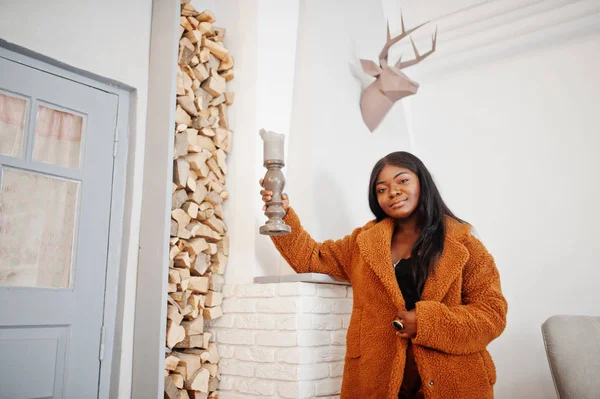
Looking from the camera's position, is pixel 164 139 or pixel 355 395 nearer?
pixel 355 395

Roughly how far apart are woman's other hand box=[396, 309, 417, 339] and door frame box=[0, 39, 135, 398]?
3.68 feet

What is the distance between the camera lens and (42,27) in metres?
2.05

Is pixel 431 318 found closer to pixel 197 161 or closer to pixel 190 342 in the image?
pixel 190 342

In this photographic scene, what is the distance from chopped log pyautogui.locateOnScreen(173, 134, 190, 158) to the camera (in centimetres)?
231

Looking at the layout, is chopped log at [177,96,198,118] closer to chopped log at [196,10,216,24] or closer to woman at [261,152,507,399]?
chopped log at [196,10,216,24]

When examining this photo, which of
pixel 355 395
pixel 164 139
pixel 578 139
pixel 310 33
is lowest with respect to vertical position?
pixel 355 395

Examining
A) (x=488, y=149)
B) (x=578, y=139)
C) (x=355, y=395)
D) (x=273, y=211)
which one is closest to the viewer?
(x=355, y=395)

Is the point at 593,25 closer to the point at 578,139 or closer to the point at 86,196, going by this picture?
the point at 578,139

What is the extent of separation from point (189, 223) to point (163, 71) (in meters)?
0.68

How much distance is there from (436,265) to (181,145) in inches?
46.9

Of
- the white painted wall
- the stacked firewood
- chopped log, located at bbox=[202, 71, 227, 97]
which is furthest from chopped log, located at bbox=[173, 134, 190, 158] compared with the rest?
the white painted wall

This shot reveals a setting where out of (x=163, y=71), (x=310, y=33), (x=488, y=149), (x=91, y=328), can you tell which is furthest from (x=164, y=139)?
(x=488, y=149)

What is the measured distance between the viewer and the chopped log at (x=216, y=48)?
8.36ft

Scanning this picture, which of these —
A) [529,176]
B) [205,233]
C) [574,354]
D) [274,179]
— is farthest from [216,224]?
[529,176]
